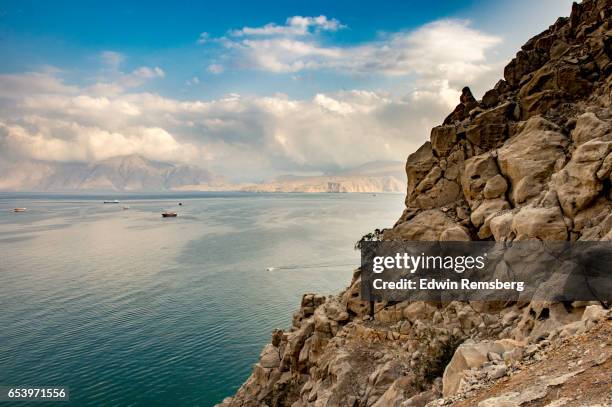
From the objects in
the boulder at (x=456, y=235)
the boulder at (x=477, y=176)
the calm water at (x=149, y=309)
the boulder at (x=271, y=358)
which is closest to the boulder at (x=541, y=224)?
the boulder at (x=456, y=235)

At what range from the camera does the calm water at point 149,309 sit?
41.6 meters

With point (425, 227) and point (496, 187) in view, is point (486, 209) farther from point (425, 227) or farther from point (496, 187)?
point (425, 227)

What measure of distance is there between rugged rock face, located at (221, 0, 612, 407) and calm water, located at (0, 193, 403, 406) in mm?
13360

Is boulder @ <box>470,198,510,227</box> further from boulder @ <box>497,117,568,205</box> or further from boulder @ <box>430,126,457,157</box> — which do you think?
boulder @ <box>430,126,457,157</box>

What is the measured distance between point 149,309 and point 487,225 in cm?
5354

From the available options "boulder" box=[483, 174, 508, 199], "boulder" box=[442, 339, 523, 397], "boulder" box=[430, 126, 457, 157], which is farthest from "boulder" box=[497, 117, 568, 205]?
"boulder" box=[442, 339, 523, 397]

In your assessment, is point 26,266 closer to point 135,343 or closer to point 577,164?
point 135,343

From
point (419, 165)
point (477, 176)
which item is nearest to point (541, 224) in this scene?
point (477, 176)

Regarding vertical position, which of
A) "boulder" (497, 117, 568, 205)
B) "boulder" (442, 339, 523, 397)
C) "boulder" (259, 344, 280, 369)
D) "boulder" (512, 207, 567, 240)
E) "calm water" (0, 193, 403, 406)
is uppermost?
"boulder" (497, 117, 568, 205)

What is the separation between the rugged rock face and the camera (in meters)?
16.8

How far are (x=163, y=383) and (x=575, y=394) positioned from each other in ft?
134

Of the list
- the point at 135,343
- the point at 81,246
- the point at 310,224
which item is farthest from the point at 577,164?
the point at 310,224

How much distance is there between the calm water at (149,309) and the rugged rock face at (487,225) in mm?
13360

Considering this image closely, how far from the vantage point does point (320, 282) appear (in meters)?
74.8
